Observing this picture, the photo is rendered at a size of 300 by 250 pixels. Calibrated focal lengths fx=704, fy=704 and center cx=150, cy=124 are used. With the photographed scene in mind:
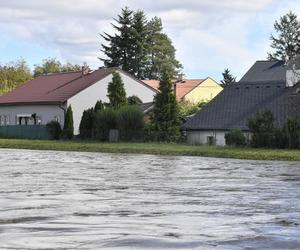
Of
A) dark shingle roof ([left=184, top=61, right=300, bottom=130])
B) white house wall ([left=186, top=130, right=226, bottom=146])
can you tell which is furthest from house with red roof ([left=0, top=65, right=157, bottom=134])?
white house wall ([left=186, top=130, right=226, bottom=146])

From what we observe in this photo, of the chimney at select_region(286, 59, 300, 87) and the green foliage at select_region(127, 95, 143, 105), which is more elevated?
the chimney at select_region(286, 59, 300, 87)

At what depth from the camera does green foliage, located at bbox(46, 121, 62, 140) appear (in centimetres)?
6538

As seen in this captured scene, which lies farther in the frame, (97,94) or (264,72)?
(264,72)

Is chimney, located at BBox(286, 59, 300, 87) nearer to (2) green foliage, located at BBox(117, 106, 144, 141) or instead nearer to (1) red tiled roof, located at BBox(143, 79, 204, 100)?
(2) green foliage, located at BBox(117, 106, 144, 141)

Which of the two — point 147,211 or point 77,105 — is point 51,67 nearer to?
point 77,105

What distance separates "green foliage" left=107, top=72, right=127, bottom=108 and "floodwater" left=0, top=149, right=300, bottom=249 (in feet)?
124

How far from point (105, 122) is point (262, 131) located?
16.1 meters

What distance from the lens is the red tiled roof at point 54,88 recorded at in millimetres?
72250

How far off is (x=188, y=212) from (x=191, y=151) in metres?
29.2

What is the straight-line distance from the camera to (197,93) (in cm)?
11206

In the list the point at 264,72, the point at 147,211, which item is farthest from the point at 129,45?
the point at 147,211

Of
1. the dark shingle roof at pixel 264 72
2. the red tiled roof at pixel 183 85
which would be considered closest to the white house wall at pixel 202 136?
the dark shingle roof at pixel 264 72

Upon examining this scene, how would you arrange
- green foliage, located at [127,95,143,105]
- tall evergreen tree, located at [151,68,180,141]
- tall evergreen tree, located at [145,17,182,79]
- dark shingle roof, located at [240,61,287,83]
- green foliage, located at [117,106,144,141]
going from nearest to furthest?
tall evergreen tree, located at [151,68,180,141], green foliage, located at [117,106,144,141], green foliage, located at [127,95,143,105], dark shingle roof, located at [240,61,287,83], tall evergreen tree, located at [145,17,182,79]

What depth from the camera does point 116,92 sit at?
6331 centimetres
